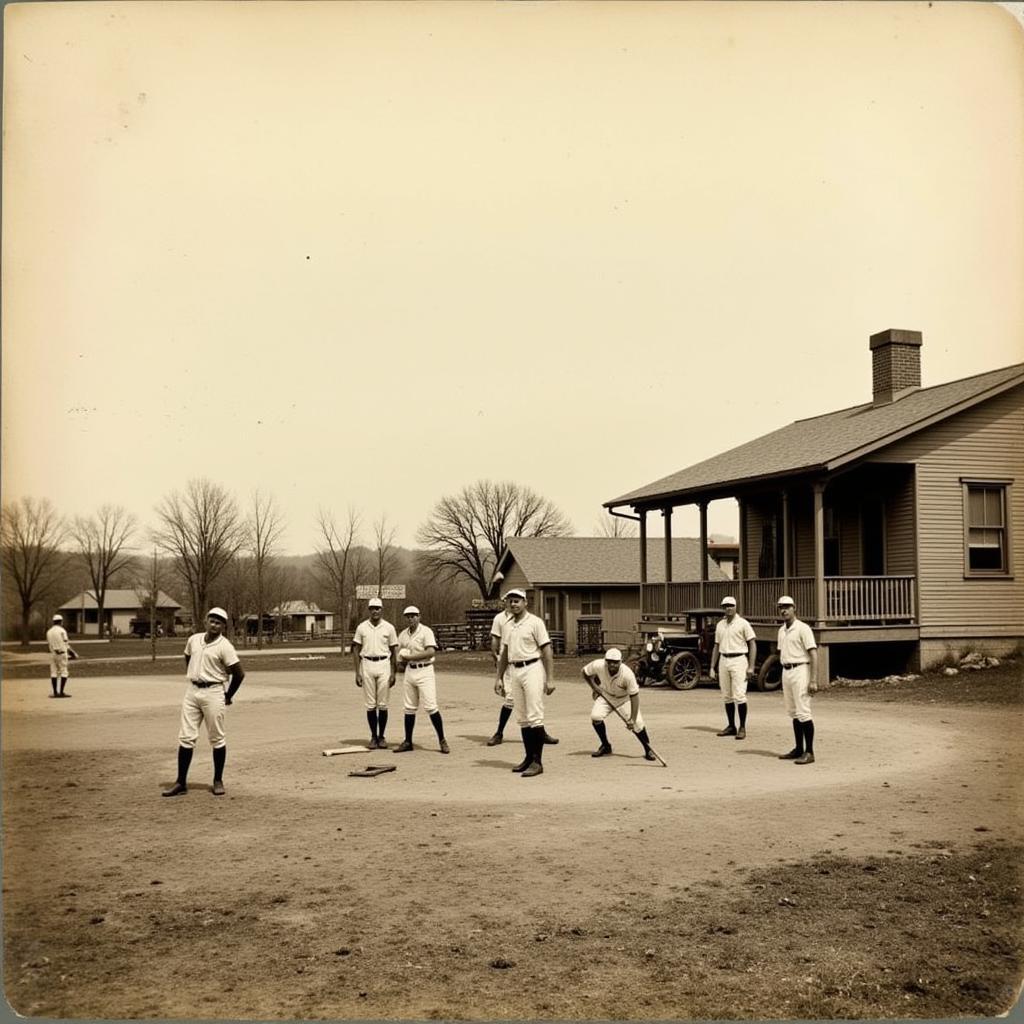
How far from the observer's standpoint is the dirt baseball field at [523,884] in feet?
17.0

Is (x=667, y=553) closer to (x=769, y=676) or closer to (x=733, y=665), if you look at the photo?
(x=769, y=676)

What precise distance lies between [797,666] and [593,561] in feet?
112

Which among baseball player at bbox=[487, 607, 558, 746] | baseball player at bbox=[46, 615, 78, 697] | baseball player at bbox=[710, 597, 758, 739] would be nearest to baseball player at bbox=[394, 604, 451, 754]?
baseball player at bbox=[487, 607, 558, 746]

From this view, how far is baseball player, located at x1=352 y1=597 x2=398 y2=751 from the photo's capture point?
13555mm

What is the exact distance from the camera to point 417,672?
1334 cm

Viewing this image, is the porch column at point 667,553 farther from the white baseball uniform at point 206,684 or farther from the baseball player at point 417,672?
the white baseball uniform at point 206,684

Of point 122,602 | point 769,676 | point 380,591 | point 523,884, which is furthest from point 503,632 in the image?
point 122,602

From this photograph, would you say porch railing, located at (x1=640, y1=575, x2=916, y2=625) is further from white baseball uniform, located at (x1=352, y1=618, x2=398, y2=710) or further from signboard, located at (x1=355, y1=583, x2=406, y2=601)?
signboard, located at (x1=355, y1=583, x2=406, y2=601)

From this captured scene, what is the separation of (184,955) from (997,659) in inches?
789

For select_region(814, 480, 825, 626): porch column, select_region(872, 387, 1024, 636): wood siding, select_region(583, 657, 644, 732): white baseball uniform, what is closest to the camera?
select_region(583, 657, 644, 732): white baseball uniform

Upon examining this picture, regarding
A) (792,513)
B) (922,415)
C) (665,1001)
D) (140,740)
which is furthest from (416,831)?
(792,513)

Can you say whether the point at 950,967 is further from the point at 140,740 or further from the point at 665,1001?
the point at 140,740

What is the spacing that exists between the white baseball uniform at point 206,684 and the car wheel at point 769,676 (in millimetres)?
12733

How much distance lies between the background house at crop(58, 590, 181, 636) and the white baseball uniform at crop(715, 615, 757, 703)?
88.8 m
